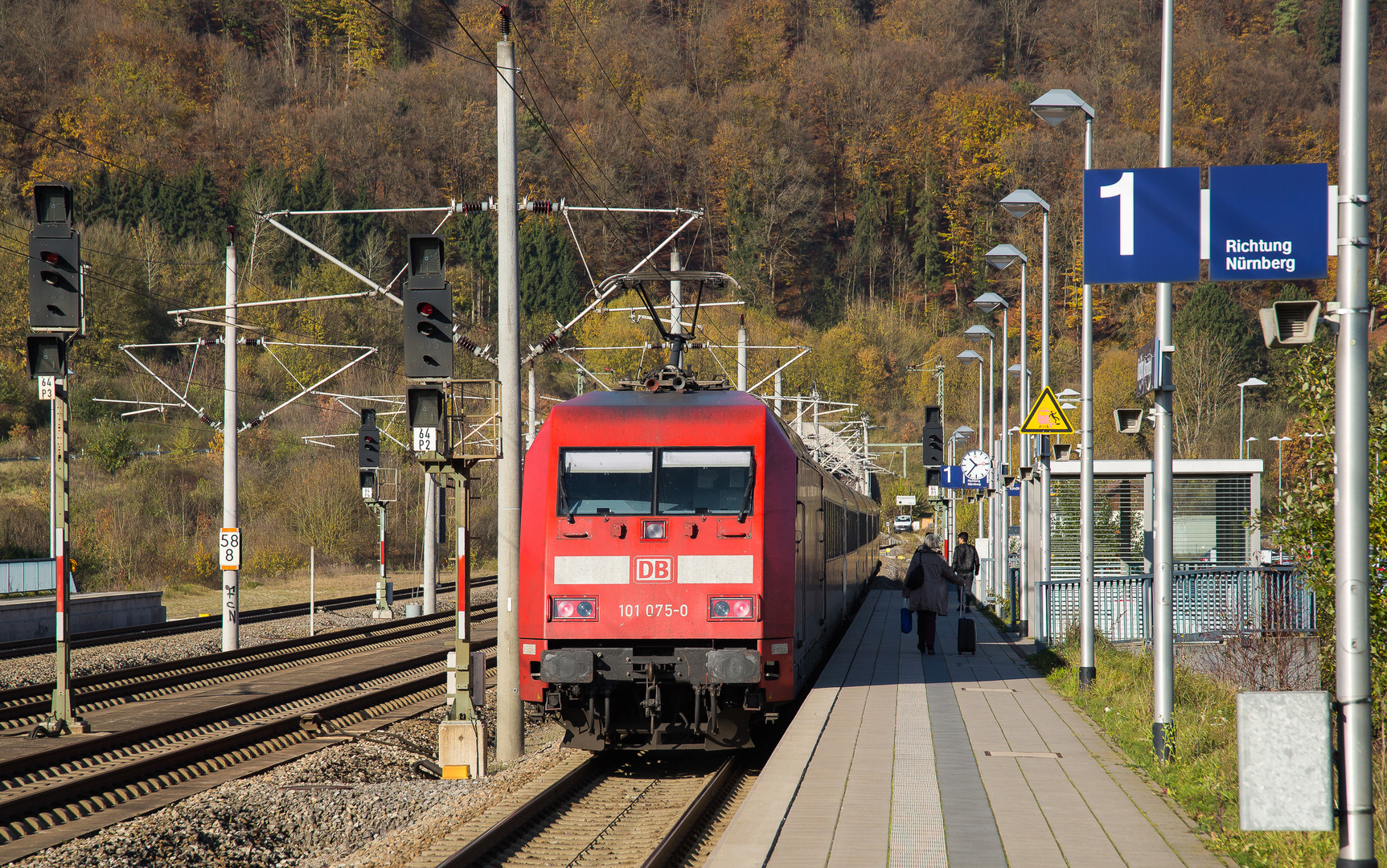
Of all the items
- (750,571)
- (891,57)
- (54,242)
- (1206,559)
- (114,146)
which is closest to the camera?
(750,571)

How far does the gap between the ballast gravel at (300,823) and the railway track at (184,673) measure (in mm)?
5034

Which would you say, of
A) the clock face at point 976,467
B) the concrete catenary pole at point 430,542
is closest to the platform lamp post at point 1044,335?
the clock face at point 976,467

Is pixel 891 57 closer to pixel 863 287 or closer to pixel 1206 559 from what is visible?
pixel 863 287

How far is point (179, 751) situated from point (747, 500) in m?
6.15

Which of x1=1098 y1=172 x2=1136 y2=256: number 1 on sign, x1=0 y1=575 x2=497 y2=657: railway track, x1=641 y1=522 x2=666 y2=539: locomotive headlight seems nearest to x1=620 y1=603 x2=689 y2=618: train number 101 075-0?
x1=641 y1=522 x2=666 y2=539: locomotive headlight

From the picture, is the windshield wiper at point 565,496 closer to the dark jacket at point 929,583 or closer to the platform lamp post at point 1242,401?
the dark jacket at point 929,583

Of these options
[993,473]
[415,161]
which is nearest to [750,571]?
[993,473]

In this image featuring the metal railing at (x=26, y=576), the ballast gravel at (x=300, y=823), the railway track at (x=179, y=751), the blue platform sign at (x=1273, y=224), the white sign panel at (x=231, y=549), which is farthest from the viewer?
the metal railing at (x=26, y=576)

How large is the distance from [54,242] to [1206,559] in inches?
796

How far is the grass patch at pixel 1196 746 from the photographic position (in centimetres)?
692

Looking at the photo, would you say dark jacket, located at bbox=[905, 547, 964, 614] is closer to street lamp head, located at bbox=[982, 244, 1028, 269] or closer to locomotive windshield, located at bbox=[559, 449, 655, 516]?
street lamp head, located at bbox=[982, 244, 1028, 269]

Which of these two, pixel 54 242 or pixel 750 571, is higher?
pixel 54 242

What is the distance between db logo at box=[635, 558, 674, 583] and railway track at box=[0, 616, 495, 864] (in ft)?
14.3

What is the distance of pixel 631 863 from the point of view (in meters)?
8.54
